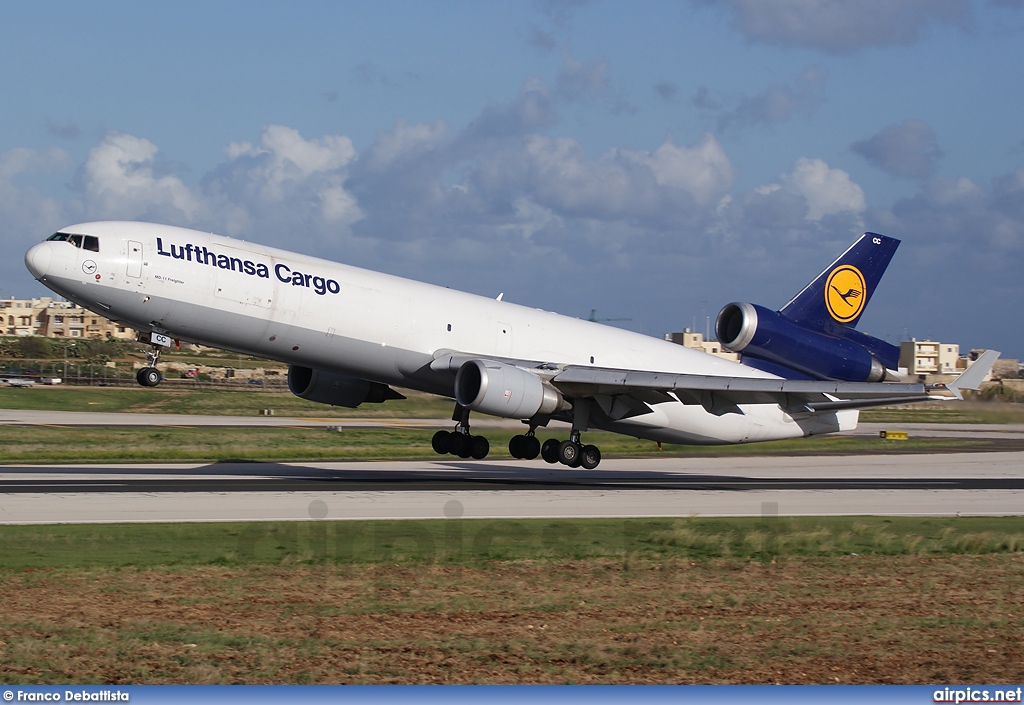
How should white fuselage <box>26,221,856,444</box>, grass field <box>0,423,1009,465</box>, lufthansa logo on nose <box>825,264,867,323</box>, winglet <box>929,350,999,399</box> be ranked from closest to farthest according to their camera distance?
white fuselage <box>26,221,856,444</box> < winglet <box>929,350,999,399</box> < lufthansa logo on nose <box>825,264,867,323</box> < grass field <box>0,423,1009,465</box>

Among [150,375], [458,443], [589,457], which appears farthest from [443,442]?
[150,375]

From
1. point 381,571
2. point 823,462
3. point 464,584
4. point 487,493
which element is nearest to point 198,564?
point 381,571

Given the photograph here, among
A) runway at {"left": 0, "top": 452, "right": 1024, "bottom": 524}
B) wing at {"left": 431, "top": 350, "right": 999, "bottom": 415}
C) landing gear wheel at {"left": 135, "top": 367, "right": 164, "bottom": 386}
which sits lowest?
runway at {"left": 0, "top": 452, "right": 1024, "bottom": 524}

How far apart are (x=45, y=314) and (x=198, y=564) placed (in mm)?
178225

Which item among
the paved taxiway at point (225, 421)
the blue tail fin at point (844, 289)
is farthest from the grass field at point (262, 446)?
the blue tail fin at point (844, 289)

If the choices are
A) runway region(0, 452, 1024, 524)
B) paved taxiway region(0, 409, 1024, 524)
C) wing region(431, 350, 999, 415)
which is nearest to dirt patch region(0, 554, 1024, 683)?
runway region(0, 452, 1024, 524)

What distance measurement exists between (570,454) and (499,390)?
15.3 ft

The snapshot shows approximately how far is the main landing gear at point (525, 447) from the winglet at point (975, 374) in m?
10.8

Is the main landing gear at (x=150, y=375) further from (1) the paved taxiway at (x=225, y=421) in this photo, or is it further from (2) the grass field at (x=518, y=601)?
(1) the paved taxiway at (x=225, y=421)

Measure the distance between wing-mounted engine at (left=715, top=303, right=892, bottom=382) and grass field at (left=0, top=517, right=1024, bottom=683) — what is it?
15.0 meters

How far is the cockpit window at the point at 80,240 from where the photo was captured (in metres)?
27.8

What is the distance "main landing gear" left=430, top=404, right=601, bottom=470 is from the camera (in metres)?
34.9

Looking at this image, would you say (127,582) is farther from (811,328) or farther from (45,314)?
(45,314)

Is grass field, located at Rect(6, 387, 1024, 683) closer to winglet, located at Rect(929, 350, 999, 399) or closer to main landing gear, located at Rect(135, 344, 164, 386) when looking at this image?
winglet, located at Rect(929, 350, 999, 399)
